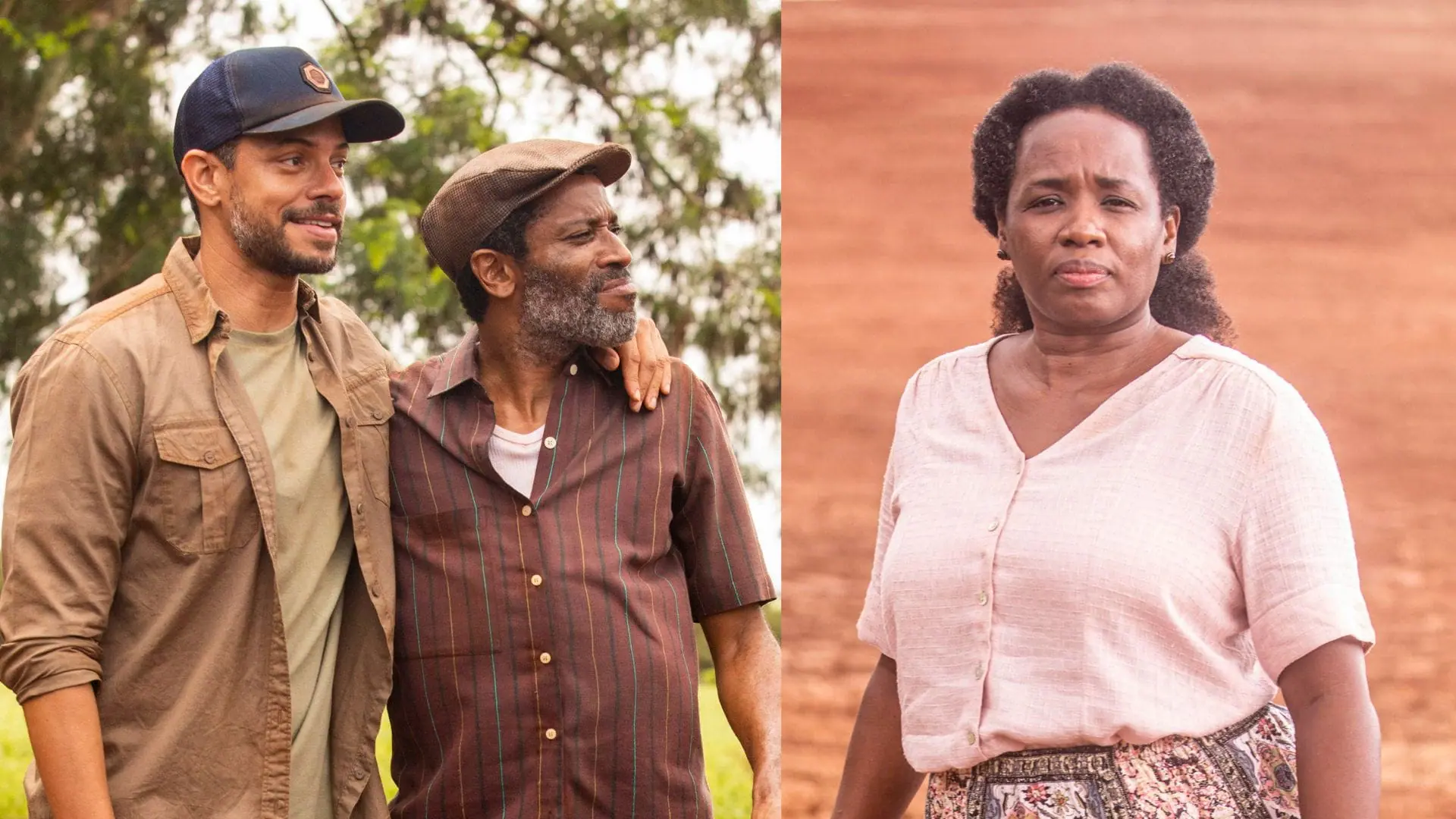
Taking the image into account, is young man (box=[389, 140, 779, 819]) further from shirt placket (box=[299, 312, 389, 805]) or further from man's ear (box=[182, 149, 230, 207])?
man's ear (box=[182, 149, 230, 207])

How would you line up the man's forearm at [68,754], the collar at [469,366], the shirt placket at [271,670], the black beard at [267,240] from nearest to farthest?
the man's forearm at [68,754], the shirt placket at [271,670], the black beard at [267,240], the collar at [469,366]

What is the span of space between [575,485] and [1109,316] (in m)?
0.80

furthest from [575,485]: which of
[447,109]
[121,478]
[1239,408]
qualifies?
[447,109]

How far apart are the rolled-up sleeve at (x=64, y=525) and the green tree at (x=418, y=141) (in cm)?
272

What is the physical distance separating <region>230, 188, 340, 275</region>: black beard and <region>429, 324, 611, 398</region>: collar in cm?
25

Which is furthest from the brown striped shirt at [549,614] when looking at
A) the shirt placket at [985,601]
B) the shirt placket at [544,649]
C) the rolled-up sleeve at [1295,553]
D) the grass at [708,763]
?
the grass at [708,763]

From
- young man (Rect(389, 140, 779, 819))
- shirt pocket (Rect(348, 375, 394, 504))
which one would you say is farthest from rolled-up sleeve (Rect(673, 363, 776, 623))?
shirt pocket (Rect(348, 375, 394, 504))

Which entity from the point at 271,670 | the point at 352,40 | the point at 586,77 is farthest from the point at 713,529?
the point at 586,77

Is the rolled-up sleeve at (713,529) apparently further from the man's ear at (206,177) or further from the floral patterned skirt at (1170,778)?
the man's ear at (206,177)

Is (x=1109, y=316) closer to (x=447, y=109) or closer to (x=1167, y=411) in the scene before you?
(x=1167, y=411)

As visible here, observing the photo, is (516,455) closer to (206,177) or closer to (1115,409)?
(206,177)

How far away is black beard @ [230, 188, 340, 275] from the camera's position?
7.43 ft

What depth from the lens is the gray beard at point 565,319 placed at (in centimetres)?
240

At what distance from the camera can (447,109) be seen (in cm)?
529
